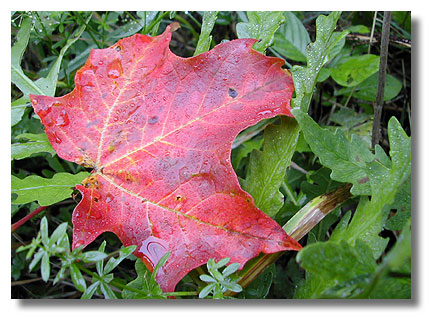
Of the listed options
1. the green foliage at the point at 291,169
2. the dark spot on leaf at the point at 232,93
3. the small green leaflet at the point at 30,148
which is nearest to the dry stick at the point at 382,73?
the green foliage at the point at 291,169

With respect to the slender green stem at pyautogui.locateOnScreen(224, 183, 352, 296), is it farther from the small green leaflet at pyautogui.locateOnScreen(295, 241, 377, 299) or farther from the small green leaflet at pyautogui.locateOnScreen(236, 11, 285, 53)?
the small green leaflet at pyautogui.locateOnScreen(236, 11, 285, 53)

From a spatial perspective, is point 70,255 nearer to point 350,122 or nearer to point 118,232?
point 118,232

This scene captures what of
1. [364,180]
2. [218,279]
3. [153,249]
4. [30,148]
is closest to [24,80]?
[30,148]

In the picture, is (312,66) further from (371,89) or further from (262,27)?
(371,89)

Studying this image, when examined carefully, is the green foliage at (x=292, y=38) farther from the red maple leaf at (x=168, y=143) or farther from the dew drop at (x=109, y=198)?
the dew drop at (x=109, y=198)

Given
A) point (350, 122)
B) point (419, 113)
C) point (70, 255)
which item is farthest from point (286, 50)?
point (70, 255)

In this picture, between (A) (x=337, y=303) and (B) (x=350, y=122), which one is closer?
(A) (x=337, y=303)

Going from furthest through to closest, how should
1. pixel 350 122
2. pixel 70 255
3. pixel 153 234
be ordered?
pixel 350 122, pixel 153 234, pixel 70 255

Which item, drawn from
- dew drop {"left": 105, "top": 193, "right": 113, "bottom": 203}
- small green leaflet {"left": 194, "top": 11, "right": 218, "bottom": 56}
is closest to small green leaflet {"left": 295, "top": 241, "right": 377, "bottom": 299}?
dew drop {"left": 105, "top": 193, "right": 113, "bottom": 203}
